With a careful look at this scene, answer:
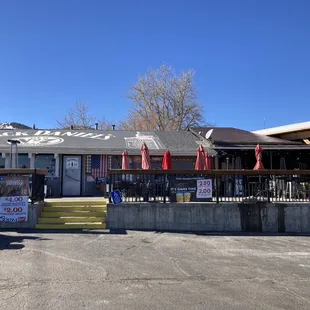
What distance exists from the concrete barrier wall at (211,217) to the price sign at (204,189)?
0.35 m

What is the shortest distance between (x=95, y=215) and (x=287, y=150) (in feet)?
37.0

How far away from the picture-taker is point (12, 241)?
32.0 feet

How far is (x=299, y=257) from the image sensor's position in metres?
8.62

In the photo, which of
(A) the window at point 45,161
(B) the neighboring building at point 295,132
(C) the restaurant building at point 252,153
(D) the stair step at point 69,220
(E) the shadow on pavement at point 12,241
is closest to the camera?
(E) the shadow on pavement at point 12,241

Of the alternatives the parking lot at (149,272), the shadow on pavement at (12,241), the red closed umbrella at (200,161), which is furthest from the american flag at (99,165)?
the shadow on pavement at (12,241)

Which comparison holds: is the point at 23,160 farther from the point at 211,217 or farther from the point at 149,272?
the point at 149,272

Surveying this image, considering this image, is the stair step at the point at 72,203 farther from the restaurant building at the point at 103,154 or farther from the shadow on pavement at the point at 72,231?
the restaurant building at the point at 103,154

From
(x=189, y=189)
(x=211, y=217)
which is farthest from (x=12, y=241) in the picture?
(x=211, y=217)

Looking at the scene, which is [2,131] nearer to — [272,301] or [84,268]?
[84,268]

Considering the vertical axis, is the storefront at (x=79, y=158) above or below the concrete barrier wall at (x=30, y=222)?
above

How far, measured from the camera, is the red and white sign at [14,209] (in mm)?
12016

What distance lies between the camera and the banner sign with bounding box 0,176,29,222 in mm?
12031

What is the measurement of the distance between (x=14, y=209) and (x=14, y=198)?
357 millimetres

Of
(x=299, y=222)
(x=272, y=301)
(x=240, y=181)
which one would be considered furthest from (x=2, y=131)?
(x=272, y=301)
